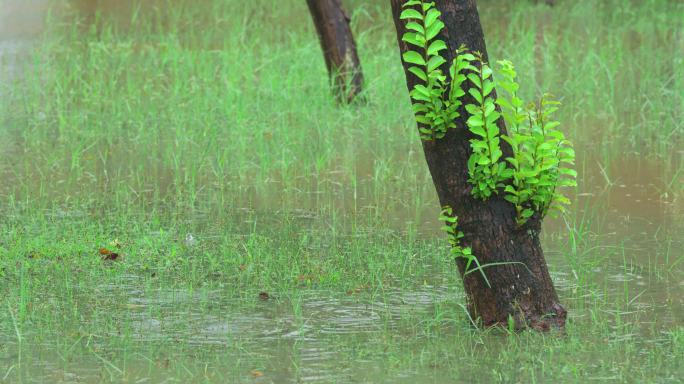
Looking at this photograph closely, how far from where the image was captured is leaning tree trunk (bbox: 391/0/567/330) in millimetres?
5328

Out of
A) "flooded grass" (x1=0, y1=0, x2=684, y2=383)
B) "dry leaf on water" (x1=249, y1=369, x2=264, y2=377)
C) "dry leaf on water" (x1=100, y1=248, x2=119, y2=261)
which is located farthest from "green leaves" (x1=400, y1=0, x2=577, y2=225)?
"dry leaf on water" (x1=100, y1=248, x2=119, y2=261)

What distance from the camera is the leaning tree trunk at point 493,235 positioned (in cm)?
533

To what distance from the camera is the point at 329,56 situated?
440 inches

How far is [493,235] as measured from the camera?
535 centimetres

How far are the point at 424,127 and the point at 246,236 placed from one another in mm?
2010

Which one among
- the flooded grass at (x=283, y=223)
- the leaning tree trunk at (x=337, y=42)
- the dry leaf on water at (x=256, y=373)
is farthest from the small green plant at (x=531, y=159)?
the leaning tree trunk at (x=337, y=42)

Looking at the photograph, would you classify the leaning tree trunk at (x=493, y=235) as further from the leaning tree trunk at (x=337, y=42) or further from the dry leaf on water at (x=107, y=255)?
the leaning tree trunk at (x=337, y=42)

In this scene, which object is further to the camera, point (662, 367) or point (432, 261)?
point (432, 261)

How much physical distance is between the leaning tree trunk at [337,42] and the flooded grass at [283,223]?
0.22 m

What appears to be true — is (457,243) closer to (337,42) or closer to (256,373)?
(256,373)

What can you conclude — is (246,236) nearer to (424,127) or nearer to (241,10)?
(424,127)

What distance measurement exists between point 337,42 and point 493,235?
6.02 m

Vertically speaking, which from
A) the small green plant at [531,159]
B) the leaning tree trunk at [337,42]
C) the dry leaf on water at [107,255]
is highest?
the leaning tree trunk at [337,42]

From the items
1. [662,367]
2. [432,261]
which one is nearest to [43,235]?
[432,261]
